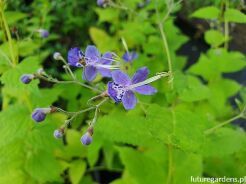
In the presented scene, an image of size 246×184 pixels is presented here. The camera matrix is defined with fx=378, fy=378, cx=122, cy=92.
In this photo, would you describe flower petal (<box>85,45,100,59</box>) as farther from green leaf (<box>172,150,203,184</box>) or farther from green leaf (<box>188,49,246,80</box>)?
green leaf (<box>188,49,246,80</box>)

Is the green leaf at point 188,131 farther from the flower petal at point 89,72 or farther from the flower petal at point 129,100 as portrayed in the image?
the flower petal at point 89,72

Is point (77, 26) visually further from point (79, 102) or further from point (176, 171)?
point (176, 171)

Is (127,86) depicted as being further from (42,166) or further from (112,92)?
(42,166)

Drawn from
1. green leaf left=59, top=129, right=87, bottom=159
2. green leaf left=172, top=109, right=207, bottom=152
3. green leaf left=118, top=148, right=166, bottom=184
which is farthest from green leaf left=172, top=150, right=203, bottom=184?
green leaf left=59, top=129, right=87, bottom=159

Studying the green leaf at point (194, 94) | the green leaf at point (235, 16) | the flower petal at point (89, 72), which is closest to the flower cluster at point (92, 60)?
the flower petal at point (89, 72)

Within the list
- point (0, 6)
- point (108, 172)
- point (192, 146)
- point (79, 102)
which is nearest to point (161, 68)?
point (79, 102)

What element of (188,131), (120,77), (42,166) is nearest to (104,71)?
(120,77)
